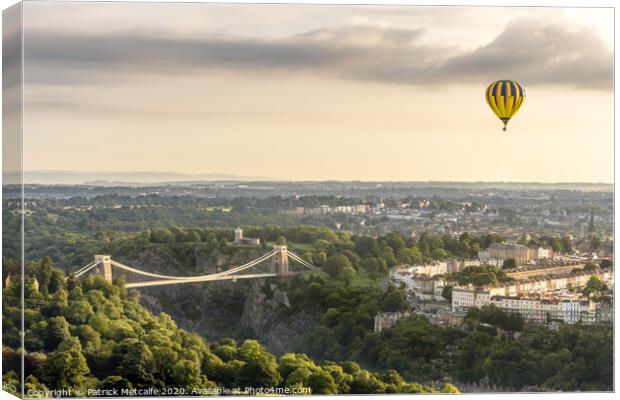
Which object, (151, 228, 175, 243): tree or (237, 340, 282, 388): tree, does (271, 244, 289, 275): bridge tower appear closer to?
(237, 340, 282, 388): tree

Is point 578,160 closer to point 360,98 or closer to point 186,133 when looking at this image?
point 360,98

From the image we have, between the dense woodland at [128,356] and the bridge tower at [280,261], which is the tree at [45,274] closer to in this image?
the dense woodland at [128,356]

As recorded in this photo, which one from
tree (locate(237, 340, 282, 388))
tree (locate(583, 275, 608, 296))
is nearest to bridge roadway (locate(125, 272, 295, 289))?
tree (locate(237, 340, 282, 388))

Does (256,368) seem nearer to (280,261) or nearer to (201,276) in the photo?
(201,276)

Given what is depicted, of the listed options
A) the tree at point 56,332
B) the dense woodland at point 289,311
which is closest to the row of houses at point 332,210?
the dense woodland at point 289,311

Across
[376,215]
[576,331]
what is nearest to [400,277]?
[376,215]

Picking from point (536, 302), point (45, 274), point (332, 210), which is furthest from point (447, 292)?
point (45, 274)
